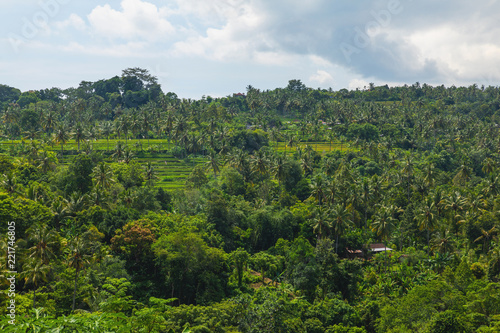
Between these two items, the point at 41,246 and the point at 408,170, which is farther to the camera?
the point at 408,170

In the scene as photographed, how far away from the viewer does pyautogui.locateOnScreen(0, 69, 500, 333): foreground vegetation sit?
40.3 meters

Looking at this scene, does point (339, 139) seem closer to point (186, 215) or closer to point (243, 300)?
point (186, 215)

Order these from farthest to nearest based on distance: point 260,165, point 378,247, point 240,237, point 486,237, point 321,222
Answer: point 260,165
point 378,247
point 240,237
point 321,222
point 486,237

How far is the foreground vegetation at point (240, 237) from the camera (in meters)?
40.3

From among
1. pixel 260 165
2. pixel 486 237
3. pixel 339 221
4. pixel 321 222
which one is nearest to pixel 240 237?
pixel 321 222

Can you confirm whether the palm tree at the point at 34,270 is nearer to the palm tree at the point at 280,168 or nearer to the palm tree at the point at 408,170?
the palm tree at the point at 280,168

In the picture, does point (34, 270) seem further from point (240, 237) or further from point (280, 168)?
point (280, 168)

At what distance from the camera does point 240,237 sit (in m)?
70.2

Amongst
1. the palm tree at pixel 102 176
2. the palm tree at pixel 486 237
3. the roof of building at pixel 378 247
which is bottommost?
the roof of building at pixel 378 247

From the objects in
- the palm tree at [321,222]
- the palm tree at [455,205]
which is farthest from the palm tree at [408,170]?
the palm tree at [321,222]

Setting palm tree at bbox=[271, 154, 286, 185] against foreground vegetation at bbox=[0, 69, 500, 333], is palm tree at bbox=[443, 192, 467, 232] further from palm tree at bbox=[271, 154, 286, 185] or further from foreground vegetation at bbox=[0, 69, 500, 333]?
palm tree at bbox=[271, 154, 286, 185]

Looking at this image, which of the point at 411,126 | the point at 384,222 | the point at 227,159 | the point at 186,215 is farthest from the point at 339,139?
the point at 186,215

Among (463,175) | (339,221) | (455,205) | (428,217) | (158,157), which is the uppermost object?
(158,157)

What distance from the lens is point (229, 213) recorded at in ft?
228
